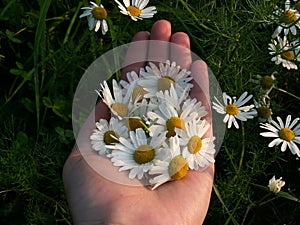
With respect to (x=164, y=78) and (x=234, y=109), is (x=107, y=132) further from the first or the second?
(x=234, y=109)

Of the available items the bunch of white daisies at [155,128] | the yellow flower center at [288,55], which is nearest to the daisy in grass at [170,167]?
the bunch of white daisies at [155,128]

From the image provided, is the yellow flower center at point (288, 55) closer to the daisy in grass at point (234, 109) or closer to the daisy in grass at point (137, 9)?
the daisy in grass at point (234, 109)

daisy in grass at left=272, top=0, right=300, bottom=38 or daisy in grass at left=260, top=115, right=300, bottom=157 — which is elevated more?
daisy in grass at left=272, top=0, right=300, bottom=38

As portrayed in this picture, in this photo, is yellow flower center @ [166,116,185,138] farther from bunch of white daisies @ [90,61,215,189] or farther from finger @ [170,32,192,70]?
finger @ [170,32,192,70]

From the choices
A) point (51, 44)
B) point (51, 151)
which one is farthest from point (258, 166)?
point (51, 44)

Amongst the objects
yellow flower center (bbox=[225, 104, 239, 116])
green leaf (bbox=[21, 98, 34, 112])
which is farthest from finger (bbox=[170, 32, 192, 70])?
green leaf (bbox=[21, 98, 34, 112])

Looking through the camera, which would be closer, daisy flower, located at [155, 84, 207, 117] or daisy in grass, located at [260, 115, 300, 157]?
daisy flower, located at [155, 84, 207, 117]
